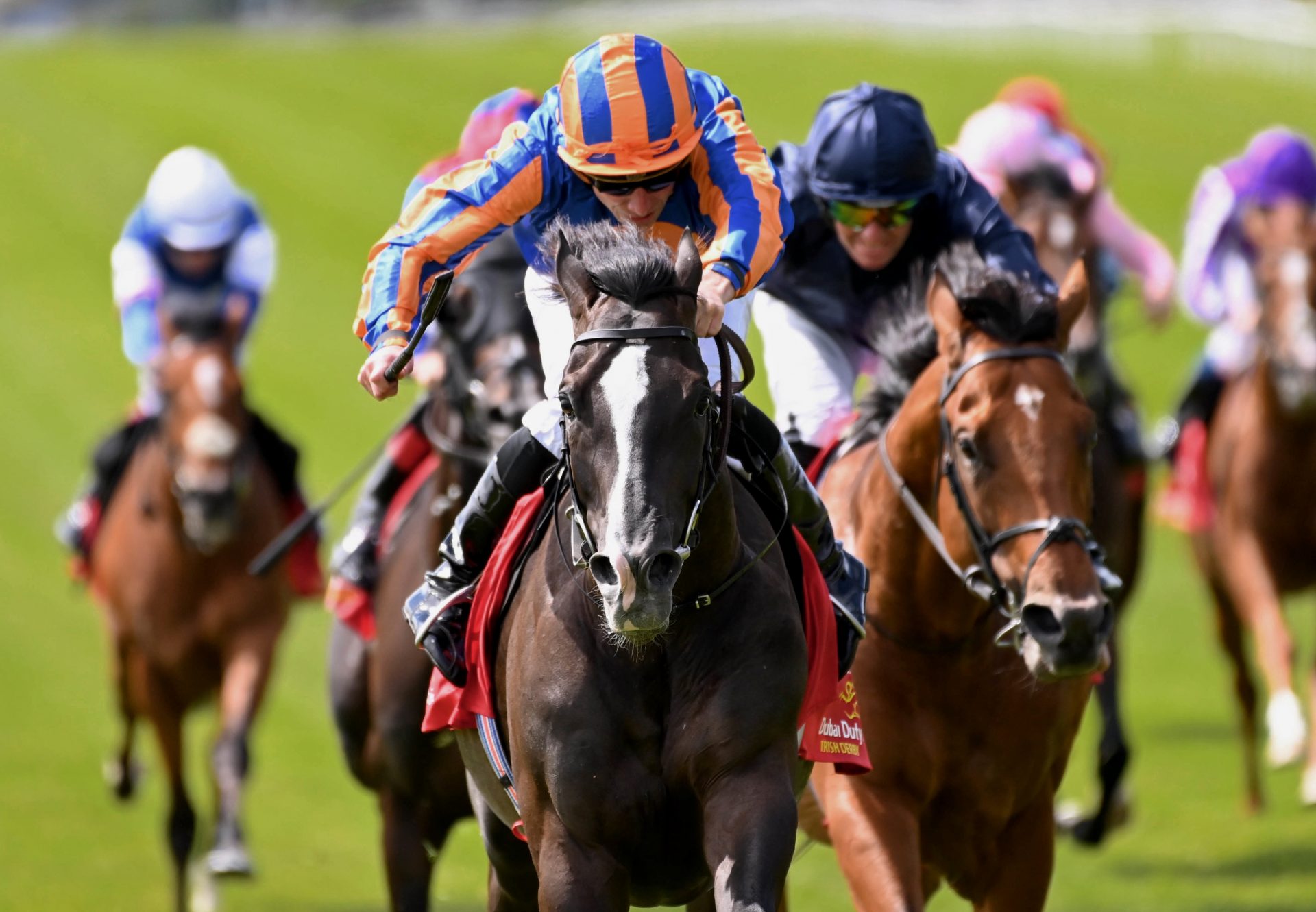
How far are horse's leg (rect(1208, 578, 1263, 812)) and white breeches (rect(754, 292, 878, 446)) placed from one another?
428 centimetres

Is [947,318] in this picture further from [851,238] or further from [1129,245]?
[1129,245]

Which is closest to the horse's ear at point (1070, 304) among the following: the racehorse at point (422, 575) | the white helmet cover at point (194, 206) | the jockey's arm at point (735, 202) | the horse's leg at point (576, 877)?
the jockey's arm at point (735, 202)

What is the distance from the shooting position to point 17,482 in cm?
1953

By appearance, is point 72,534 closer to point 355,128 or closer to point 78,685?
point 78,685

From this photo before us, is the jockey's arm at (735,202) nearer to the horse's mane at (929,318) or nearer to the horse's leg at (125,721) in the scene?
the horse's mane at (929,318)

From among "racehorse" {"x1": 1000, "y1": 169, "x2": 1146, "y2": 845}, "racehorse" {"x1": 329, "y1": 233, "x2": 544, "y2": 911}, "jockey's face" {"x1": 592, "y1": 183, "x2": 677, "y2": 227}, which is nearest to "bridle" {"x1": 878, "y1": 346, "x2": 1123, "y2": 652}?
"jockey's face" {"x1": 592, "y1": 183, "x2": 677, "y2": 227}

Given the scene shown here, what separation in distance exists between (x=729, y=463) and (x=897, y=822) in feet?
3.70

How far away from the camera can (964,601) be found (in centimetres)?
524

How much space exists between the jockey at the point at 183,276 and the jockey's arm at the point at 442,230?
4649mm

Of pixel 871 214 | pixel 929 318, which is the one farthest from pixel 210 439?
pixel 929 318

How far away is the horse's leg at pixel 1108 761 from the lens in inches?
300

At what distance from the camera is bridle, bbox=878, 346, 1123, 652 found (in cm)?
473

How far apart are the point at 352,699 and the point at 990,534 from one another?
9.02 ft

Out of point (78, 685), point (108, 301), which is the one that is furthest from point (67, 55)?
point (78, 685)
